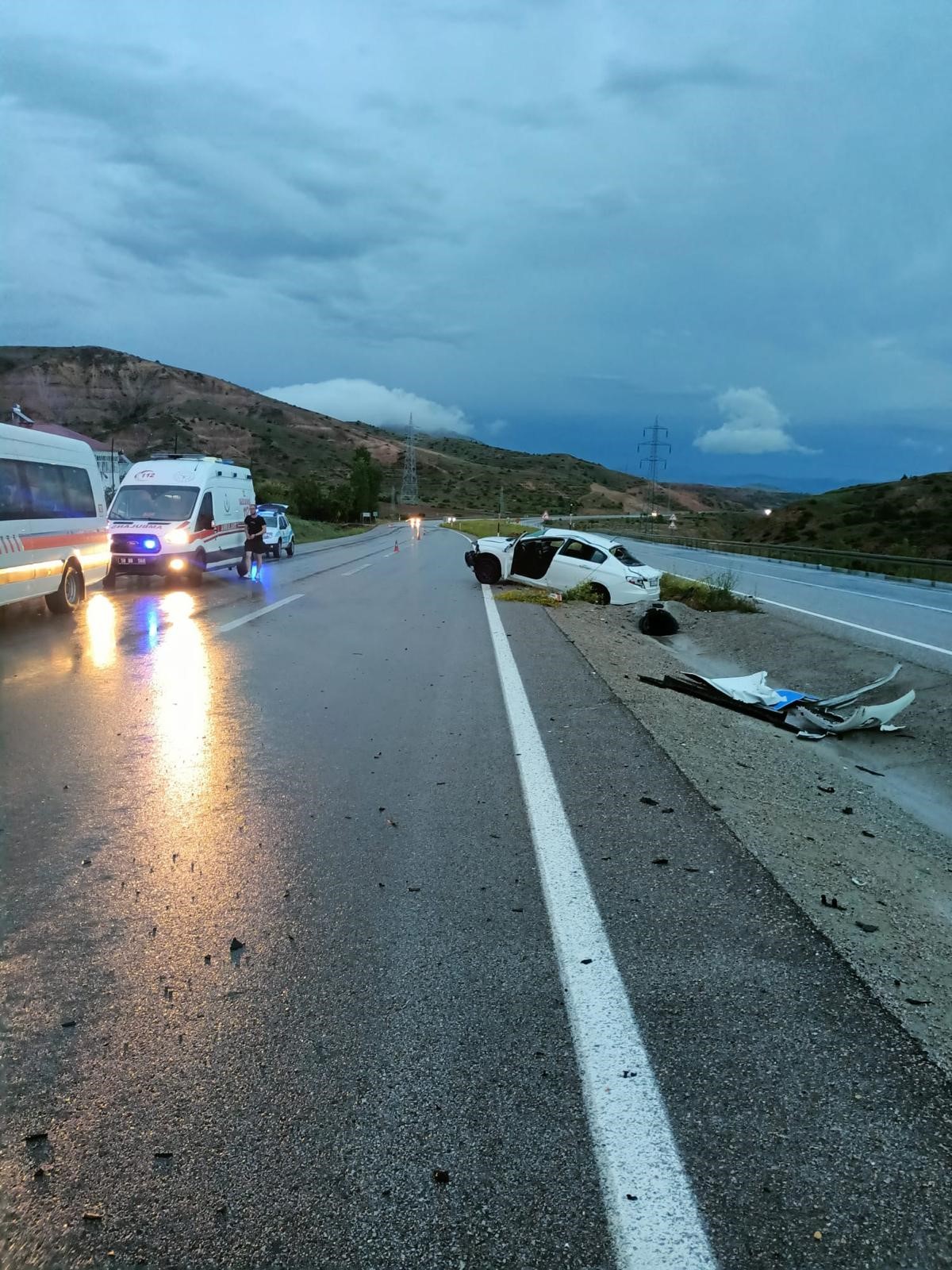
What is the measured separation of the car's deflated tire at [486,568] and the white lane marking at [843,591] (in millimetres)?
9334

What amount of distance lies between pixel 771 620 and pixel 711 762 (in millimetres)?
11375

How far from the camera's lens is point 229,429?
13100 centimetres

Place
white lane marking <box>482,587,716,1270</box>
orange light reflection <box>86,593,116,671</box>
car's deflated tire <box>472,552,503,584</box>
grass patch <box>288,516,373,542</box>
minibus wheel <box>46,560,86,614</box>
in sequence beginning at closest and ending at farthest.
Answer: white lane marking <box>482,587,716,1270</box>
orange light reflection <box>86,593,116,671</box>
minibus wheel <box>46,560,86,614</box>
car's deflated tire <box>472,552,503,584</box>
grass patch <box>288,516,373,542</box>

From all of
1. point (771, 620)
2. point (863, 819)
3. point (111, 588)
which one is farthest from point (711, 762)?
point (111, 588)

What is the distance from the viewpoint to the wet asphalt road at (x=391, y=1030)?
83.9 inches

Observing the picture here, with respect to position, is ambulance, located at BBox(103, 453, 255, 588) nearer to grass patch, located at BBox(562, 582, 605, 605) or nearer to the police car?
grass patch, located at BBox(562, 582, 605, 605)

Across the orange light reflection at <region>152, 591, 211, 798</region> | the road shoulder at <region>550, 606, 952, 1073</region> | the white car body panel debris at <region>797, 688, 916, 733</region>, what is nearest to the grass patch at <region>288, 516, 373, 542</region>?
the orange light reflection at <region>152, 591, 211, 798</region>

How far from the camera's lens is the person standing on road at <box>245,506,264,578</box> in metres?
22.7

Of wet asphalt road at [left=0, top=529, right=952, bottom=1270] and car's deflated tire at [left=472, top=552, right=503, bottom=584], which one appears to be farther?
car's deflated tire at [left=472, top=552, right=503, bottom=584]

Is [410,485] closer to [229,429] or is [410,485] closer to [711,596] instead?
[229,429]

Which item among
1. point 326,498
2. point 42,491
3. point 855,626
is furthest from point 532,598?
point 326,498

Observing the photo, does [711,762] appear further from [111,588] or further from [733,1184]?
[111,588]

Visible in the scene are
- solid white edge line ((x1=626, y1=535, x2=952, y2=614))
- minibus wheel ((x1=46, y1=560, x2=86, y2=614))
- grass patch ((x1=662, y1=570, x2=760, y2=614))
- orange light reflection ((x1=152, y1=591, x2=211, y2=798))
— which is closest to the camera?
orange light reflection ((x1=152, y1=591, x2=211, y2=798))

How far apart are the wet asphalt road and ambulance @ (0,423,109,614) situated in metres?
6.89
